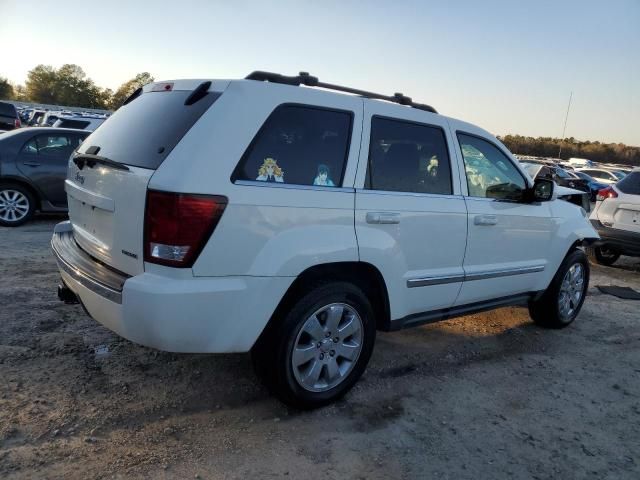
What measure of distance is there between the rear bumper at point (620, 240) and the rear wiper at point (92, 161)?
6.86m

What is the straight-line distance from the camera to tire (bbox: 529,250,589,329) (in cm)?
497

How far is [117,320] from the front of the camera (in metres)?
2.70

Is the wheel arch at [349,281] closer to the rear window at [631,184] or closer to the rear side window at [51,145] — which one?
the rear window at [631,184]

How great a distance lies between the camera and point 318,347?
3125 mm

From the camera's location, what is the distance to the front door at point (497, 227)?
3.92 meters

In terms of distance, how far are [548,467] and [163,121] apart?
2.86 meters

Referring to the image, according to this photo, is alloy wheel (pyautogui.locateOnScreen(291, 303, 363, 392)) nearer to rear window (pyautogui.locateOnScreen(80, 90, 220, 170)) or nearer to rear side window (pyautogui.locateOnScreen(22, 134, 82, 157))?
rear window (pyautogui.locateOnScreen(80, 90, 220, 170))

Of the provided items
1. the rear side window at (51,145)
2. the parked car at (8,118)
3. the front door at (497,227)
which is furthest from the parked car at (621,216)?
the parked car at (8,118)

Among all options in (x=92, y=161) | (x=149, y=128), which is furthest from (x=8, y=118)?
(x=149, y=128)

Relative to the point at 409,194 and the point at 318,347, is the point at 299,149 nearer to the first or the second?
the point at 409,194

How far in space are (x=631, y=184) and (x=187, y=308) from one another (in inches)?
300

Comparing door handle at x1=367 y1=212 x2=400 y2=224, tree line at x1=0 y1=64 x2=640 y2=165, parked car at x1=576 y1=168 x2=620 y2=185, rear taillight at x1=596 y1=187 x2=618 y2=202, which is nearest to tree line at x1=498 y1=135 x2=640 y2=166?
tree line at x1=0 y1=64 x2=640 y2=165

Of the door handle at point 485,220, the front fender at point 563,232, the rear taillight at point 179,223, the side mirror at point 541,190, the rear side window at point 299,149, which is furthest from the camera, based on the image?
the front fender at point 563,232

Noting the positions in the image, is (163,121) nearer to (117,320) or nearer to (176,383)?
(117,320)
